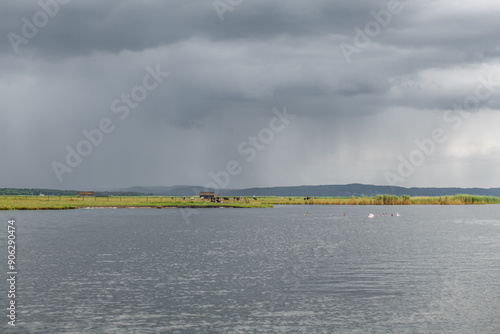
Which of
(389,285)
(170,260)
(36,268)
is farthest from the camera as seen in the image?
(170,260)

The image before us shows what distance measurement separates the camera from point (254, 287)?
37.7 metres

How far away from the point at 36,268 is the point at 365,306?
90.7 feet

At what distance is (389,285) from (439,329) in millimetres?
12199

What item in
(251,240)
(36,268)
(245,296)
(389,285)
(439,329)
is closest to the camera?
(439,329)

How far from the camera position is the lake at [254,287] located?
1086 inches

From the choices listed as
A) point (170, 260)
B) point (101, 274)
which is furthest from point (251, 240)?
point (101, 274)

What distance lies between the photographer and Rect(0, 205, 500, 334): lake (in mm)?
27594

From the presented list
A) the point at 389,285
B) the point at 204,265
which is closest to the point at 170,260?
the point at 204,265

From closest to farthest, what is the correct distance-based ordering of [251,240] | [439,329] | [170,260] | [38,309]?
[439,329] → [38,309] → [170,260] → [251,240]

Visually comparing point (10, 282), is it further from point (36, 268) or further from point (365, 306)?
point (365, 306)

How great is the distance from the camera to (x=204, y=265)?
160 ft

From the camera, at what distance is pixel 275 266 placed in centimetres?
4850

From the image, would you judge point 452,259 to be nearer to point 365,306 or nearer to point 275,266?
point 275,266

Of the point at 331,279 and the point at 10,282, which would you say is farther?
the point at 331,279
